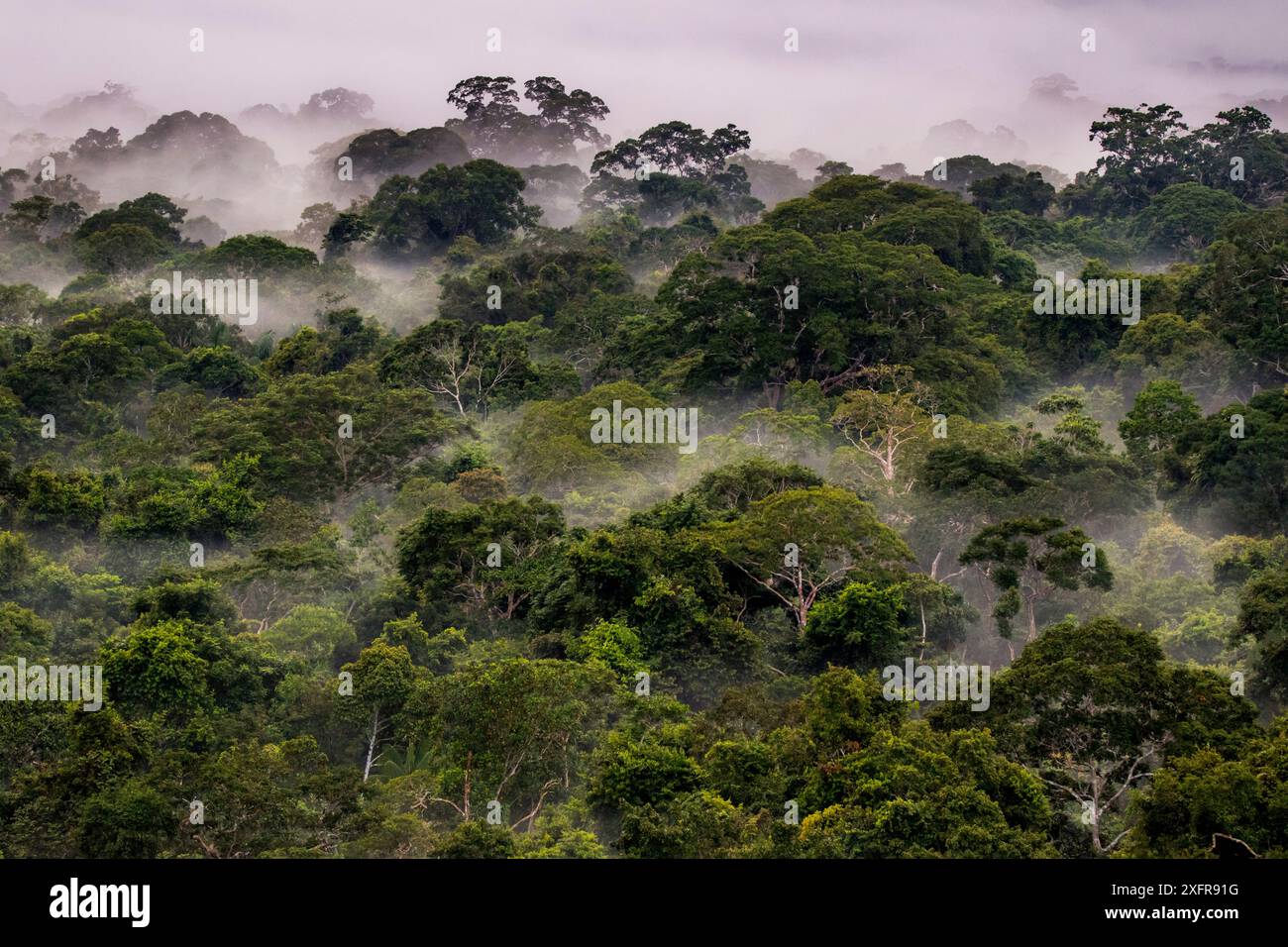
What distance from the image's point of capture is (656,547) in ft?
92.3

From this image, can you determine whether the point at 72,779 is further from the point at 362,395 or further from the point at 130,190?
the point at 130,190

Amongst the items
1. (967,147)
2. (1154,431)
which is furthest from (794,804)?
(967,147)

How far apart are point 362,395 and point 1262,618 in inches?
856

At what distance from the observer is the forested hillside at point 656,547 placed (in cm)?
2094

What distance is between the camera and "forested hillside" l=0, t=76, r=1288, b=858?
68.7 ft

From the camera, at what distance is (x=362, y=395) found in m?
39.1

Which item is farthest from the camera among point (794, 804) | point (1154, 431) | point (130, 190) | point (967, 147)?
point (967, 147)

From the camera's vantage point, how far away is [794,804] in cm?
2086

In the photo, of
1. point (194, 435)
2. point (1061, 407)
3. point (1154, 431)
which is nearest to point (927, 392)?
point (1061, 407)

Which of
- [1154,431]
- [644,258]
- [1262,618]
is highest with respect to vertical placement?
[644,258]

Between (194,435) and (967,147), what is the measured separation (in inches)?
4650
